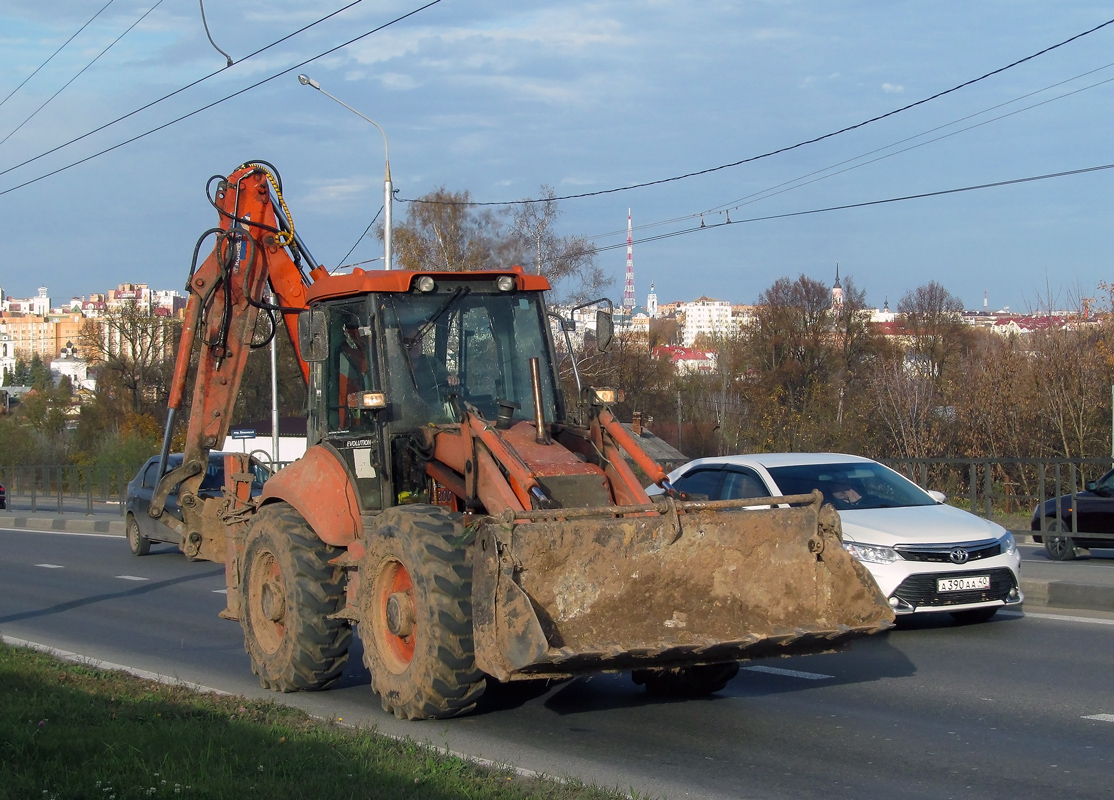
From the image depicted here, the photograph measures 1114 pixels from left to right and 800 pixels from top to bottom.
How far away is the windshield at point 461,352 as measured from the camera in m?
8.47

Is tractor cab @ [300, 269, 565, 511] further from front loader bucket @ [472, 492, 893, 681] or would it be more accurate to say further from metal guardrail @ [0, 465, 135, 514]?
metal guardrail @ [0, 465, 135, 514]

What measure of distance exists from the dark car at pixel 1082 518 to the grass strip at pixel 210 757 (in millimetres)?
12506

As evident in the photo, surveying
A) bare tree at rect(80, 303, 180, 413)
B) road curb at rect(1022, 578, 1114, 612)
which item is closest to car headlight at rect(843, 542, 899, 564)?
road curb at rect(1022, 578, 1114, 612)

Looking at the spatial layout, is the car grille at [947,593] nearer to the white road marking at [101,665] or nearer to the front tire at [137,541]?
the white road marking at [101,665]

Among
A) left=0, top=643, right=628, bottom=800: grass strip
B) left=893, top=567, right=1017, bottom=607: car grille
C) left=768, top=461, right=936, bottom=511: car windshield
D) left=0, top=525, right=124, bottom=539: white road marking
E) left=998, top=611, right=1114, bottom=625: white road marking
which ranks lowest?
left=0, top=525, right=124, bottom=539: white road marking

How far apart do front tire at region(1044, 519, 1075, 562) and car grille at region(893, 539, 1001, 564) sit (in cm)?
685

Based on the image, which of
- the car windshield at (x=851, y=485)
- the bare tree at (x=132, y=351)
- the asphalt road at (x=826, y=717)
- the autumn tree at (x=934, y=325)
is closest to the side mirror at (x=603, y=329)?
the asphalt road at (x=826, y=717)

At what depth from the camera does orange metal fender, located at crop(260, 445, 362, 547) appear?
8.47 m

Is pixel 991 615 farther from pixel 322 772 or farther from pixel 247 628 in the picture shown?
pixel 322 772

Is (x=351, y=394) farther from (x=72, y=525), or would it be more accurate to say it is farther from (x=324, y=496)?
(x=72, y=525)

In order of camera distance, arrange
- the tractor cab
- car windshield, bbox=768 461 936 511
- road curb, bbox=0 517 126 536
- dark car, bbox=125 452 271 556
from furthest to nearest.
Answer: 1. road curb, bbox=0 517 126 536
2. dark car, bbox=125 452 271 556
3. car windshield, bbox=768 461 936 511
4. the tractor cab

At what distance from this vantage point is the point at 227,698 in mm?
7836

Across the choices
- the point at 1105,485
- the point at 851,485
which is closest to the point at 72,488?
the point at 1105,485

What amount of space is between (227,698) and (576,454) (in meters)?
2.77
